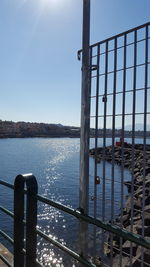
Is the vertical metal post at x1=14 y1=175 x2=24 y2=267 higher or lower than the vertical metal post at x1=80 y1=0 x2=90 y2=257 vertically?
lower

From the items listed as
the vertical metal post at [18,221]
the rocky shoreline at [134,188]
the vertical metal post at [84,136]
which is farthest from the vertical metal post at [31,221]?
the rocky shoreline at [134,188]

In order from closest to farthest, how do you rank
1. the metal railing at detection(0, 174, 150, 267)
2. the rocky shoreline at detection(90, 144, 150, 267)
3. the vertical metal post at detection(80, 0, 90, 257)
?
the metal railing at detection(0, 174, 150, 267) < the rocky shoreline at detection(90, 144, 150, 267) < the vertical metal post at detection(80, 0, 90, 257)

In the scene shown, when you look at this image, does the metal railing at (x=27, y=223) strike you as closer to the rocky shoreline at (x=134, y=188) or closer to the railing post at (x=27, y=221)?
the railing post at (x=27, y=221)

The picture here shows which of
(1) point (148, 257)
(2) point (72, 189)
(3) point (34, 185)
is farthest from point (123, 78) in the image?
(2) point (72, 189)

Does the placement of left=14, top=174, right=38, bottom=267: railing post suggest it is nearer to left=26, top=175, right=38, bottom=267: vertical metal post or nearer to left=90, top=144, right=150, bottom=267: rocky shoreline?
left=26, top=175, right=38, bottom=267: vertical metal post

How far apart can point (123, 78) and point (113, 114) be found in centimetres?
31

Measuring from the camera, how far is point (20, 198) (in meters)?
2.50

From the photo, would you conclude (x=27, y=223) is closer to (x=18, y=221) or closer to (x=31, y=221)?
(x=31, y=221)

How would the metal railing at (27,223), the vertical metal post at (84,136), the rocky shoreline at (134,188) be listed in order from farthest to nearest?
the vertical metal post at (84,136) → the rocky shoreline at (134,188) → the metal railing at (27,223)

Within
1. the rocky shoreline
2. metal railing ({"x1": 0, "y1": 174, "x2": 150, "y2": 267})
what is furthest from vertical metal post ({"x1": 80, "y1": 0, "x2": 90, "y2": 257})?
metal railing ({"x1": 0, "y1": 174, "x2": 150, "y2": 267})

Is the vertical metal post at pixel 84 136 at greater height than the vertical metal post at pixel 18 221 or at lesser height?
greater

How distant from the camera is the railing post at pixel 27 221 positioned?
2.35 meters

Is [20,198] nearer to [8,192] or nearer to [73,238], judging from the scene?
[73,238]

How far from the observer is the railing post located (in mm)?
2354
